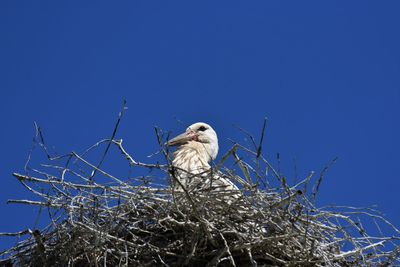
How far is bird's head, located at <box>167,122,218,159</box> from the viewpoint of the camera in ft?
19.8

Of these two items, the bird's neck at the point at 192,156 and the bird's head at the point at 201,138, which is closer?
the bird's neck at the point at 192,156

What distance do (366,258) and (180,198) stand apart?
970mm

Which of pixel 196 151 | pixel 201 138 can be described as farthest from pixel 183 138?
pixel 196 151

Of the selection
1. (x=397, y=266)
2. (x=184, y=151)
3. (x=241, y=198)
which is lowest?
(x=397, y=266)

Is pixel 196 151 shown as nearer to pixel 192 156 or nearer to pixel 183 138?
pixel 192 156

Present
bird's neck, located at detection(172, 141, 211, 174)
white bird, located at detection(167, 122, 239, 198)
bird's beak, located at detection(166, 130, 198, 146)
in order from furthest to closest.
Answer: bird's beak, located at detection(166, 130, 198, 146) → bird's neck, located at detection(172, 141, 211, 174) → white bird, located at detection(167, 122, 239, 198)

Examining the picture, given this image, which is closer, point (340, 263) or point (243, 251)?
point (243, 251)

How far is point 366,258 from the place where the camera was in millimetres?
4266

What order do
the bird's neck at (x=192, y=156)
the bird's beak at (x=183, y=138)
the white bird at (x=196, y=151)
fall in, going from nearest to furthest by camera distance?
1. the white bird at (x=196, y=151)
2. the bird's neck at (x=192, y=156)
3. the bird's beak at (x=183, y=138)

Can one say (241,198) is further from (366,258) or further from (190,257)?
(366,258)

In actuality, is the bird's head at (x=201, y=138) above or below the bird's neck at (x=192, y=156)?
above

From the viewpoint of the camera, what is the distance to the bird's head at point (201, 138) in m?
6.03

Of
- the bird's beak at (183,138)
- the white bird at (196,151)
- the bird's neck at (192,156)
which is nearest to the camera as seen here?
the white bird at (196,151)

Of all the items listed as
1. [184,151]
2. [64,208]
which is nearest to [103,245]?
[64,208]
